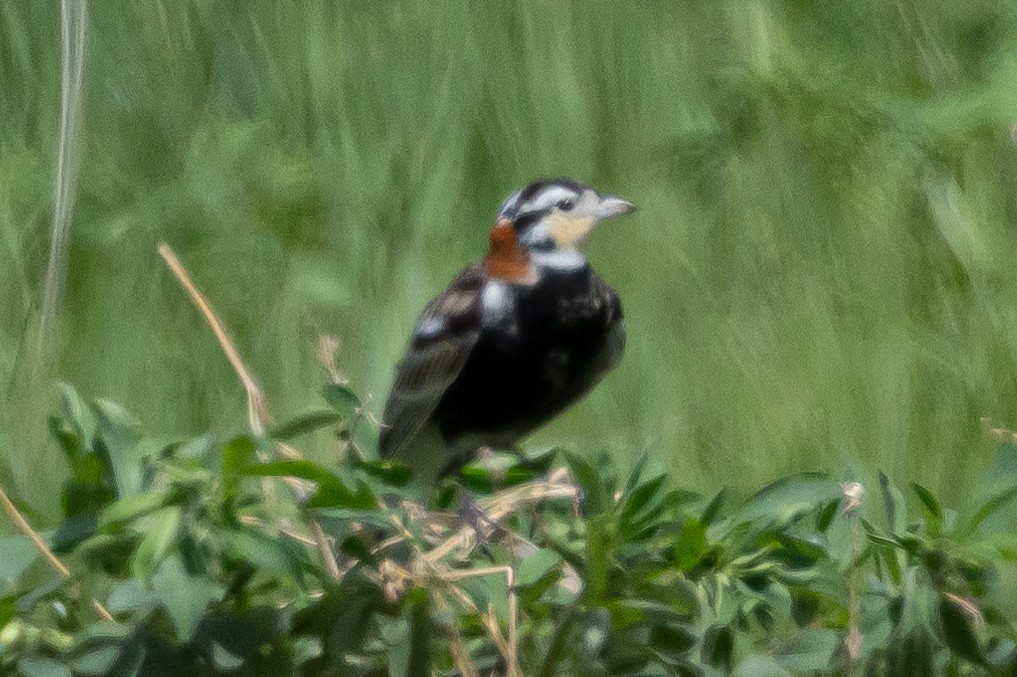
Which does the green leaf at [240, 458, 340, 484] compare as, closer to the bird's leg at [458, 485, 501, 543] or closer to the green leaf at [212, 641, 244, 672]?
the green leaf at [212, 641, 244, 672]

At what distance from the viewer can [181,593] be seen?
162 centimetres

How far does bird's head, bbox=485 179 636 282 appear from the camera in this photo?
9.11 feet

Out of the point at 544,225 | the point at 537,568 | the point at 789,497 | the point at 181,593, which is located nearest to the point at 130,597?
the point at 181,593

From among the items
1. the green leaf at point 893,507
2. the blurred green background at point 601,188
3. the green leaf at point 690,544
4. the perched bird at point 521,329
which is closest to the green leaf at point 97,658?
the green leaf at point 690,544

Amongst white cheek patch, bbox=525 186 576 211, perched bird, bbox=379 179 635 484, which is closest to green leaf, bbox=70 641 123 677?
perched bird, bbox=379 179 635 484

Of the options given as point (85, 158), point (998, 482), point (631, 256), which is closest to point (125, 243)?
point (85, 158)

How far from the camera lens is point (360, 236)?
3479mm

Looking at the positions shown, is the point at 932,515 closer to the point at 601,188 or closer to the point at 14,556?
the point at 14,556

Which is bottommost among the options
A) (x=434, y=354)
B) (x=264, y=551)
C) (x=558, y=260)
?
(x=434, y=354)

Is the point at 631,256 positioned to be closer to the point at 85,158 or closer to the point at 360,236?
the point at 360,236

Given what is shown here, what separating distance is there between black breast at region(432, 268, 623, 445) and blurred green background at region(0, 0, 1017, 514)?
179 mm

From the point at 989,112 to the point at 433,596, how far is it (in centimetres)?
230

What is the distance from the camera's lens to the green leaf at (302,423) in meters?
1.79

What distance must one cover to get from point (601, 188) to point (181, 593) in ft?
A: 7.05
